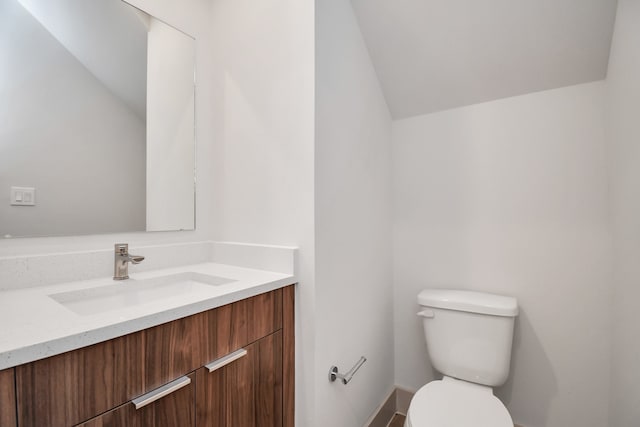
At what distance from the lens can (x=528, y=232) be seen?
144cm

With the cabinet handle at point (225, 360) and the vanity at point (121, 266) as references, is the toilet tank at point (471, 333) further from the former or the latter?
the cabinet handle at point (225, 360)

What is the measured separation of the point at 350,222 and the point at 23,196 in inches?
46.1

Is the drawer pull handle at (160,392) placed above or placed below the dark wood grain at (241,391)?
above

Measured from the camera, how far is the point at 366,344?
1.46 meters

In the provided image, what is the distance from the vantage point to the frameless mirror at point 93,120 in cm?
95

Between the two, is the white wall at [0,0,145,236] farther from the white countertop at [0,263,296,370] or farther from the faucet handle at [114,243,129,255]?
the white countertop at [0,263,296,370]

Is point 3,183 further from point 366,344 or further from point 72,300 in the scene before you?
point 366,344

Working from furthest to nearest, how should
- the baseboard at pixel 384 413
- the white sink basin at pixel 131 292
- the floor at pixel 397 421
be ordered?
the floor at pixel 397 421
the baseboard at pixel 384 413
the white sink basin at pixel 131 292

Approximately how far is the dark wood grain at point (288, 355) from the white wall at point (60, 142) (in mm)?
703

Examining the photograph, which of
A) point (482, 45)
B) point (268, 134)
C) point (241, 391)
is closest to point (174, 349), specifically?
point (241, 391)

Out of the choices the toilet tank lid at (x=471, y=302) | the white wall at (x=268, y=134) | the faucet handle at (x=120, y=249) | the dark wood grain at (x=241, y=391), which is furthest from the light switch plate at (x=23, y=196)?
the toilet tank lid at (x=471, y=302)

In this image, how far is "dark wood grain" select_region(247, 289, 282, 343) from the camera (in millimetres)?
952

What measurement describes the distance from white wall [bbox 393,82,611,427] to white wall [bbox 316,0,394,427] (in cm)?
20

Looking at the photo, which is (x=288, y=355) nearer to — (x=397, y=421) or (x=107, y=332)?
(x=107, y=332)
